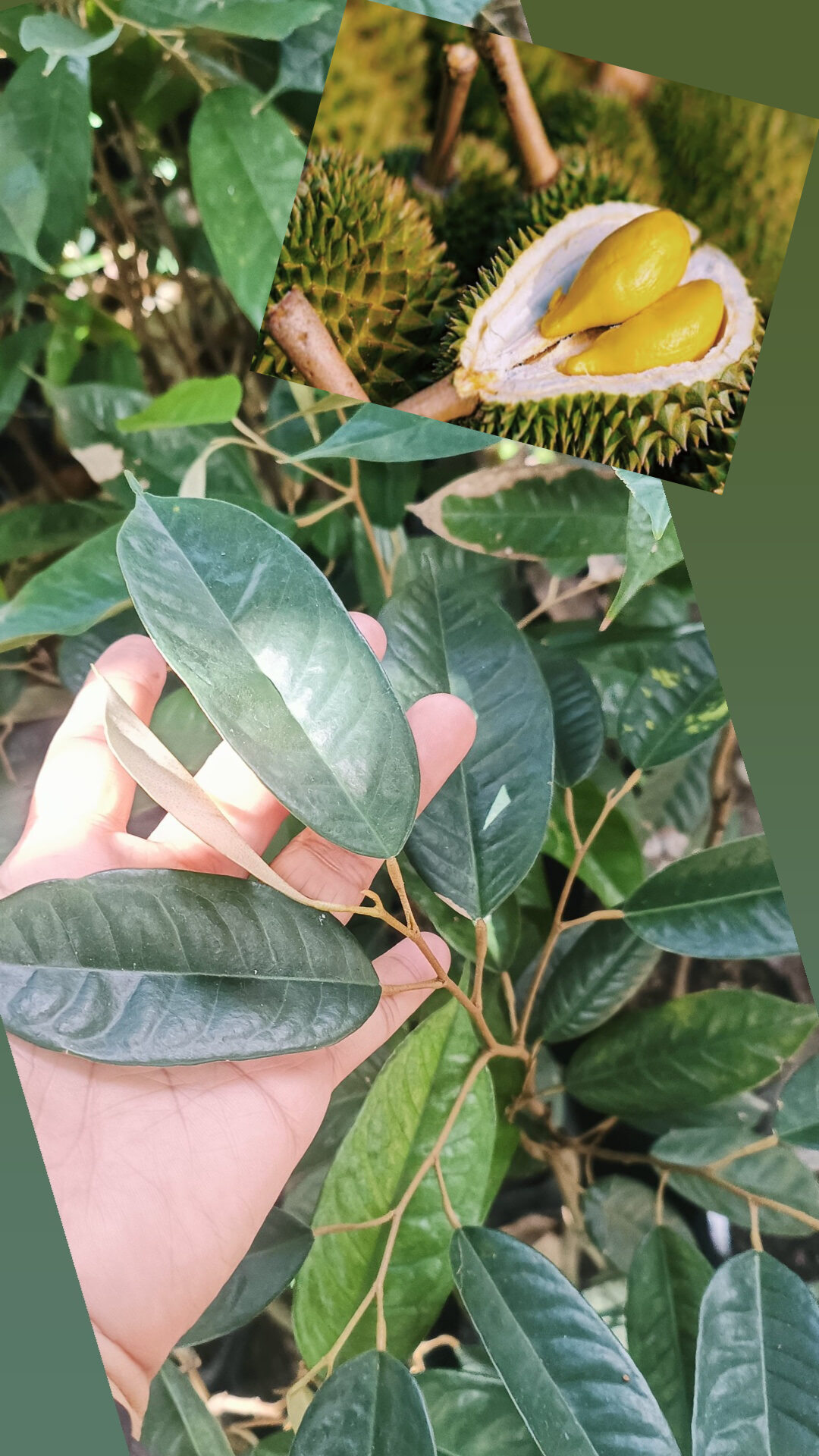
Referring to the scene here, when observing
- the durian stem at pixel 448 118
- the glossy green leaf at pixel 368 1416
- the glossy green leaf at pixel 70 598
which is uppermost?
the durian stem at pixel 448 118

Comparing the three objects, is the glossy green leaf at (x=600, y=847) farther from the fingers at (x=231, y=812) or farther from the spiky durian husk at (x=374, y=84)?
the spiky durian husk at (x=374, y=84)

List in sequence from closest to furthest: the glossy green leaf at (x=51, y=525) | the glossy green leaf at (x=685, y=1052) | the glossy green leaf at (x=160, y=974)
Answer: the glossy green leaf at (x=160, y=974), the glossy green leaf at (x=685, y=1052), the glossy green leaf at (x=51, y=525)

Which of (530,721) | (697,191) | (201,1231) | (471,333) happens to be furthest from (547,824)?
(697,191)

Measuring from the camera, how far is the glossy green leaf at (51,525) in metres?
0.66

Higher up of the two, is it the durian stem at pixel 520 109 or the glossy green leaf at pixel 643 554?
the durian stem at pixel 520 109

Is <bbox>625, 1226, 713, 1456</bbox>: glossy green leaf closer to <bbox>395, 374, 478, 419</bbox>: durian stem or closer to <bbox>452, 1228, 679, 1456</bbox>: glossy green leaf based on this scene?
<bbox>452, 1228, 679, 1456</bbox>: glossy green leaf

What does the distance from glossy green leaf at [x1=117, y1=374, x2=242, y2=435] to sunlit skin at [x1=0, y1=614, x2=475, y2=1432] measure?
0.95 ft

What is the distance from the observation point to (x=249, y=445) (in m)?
0.70

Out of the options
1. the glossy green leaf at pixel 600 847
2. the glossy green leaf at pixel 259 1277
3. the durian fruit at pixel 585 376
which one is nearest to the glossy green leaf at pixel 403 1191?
the glossy green leaf at pixel 259 1277

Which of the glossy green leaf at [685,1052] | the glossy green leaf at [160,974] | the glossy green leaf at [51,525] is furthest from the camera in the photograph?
the glossy green leaf at [51,525]

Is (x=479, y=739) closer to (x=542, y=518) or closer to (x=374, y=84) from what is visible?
(x=542, y=518)

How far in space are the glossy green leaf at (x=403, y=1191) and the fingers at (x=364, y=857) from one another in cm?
8

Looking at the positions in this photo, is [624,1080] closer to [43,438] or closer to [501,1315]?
[501,1315]

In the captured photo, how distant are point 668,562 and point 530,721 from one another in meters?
0.17
